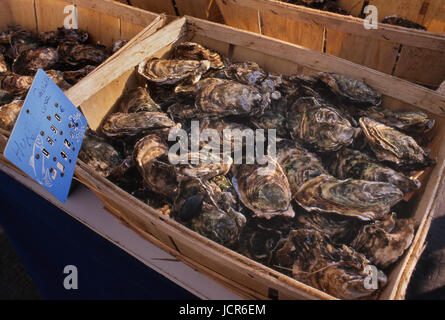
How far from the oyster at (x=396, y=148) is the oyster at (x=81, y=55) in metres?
1.87

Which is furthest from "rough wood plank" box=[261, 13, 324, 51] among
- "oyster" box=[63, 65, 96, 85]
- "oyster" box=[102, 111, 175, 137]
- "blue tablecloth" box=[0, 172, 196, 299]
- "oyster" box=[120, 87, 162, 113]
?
"blue tablecloth" box=[0, 172, 196, 299]

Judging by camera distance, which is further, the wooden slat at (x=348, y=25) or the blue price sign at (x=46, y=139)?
the wooden slat at (x=348, y=25)

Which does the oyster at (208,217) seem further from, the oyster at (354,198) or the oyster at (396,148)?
the oyster at (396,148)

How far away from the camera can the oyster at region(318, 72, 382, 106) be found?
1.70 m

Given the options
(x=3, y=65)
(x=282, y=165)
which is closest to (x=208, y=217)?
(x=282, y=165)

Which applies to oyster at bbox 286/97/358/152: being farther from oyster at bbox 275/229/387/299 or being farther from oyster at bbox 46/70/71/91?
oyster at bbox 46/70/71/91

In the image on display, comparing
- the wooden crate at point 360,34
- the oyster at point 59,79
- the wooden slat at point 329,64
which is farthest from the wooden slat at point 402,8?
the oyster at point 59,79

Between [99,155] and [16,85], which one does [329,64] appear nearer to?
[99,155]

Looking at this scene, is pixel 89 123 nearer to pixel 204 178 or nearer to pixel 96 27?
pixel 204 178

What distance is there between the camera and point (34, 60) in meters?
2.31

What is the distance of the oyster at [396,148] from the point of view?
1.47m

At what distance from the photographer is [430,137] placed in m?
1.68

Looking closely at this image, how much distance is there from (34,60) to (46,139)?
4.46ft

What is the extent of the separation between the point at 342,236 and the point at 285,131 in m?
0.61
